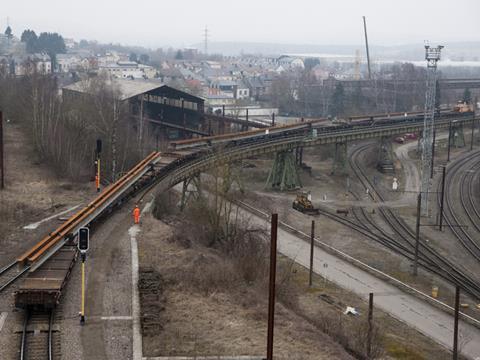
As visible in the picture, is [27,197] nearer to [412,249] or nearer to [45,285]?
[45,285]

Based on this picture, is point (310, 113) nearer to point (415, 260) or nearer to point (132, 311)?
point (415, 260)

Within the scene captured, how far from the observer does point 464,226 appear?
3509 cm

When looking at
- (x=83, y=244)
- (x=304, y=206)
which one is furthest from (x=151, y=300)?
(x=304, y=206)

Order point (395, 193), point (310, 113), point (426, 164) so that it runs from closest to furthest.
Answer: point (426, 164) → point (395, 193) → point (310, 113)

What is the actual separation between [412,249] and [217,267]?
1436cm

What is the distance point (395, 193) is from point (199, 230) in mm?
21932

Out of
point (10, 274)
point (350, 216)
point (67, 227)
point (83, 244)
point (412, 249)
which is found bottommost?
point (412, 249)

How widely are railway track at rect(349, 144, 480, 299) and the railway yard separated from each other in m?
0.12

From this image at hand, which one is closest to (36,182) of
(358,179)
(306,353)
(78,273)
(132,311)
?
(78,273)

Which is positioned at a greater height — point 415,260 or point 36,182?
point 36,182

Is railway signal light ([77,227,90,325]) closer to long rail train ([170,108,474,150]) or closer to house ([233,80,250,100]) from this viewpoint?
long rail train ([170,108,474,150])

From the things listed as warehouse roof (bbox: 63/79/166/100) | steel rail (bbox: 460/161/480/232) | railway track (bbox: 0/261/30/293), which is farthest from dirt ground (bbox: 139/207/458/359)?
warehouse roof (bbox: 63/79/166/100)

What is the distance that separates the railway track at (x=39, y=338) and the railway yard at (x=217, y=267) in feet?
0.14

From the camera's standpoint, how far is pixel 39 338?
46.4 ft
